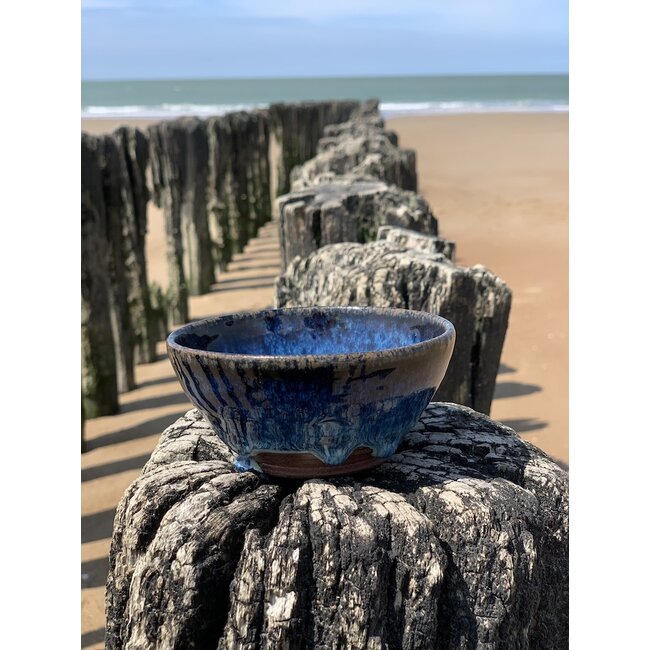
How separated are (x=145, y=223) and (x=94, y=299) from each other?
3.78 feet

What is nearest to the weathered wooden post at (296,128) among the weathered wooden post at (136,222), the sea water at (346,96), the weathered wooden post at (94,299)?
the weathered wooden post at (136,222)

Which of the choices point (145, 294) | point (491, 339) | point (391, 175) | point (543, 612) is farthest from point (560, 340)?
point (543, 612)

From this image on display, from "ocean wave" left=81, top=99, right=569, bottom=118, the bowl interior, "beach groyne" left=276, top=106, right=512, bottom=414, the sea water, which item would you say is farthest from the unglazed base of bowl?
"ocean wave" left=81, top=99, right=569, bottom=118

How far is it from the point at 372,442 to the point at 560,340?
18.5 feet

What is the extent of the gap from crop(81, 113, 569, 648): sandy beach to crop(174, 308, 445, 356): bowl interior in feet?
6.83

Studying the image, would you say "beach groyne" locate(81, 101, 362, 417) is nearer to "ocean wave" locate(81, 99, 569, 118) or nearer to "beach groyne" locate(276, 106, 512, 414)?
"beach groyne" locate(276, 106, 512, 414)

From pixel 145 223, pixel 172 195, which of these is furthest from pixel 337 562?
pixel 172 195

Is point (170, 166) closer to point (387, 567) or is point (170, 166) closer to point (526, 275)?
point (526, 275)

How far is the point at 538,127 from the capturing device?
3475cm

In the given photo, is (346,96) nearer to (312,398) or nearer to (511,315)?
(511,315)

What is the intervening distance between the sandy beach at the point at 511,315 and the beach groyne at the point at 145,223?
255mm

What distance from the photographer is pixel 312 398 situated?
64.6 inches

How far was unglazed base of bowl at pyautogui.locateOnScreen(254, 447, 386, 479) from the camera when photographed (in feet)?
5.75

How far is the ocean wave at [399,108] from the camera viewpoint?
49438 mm
